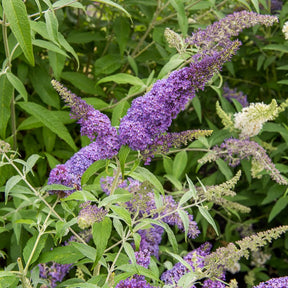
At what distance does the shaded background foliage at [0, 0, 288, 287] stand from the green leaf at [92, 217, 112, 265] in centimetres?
82

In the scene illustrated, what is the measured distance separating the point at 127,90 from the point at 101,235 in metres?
1.96

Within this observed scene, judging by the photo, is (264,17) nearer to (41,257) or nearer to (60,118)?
(60,118)

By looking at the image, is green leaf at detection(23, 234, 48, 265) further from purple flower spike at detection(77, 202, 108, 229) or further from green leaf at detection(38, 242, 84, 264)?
purple flower spike at detection(77, 202, 108, 229)

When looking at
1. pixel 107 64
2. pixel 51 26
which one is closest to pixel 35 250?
pixel 51 26

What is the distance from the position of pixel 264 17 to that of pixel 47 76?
1387 millimetres

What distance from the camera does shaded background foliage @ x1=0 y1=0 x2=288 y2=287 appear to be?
2781 mm

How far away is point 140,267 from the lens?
188 cm

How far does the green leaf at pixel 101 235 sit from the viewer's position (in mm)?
1729

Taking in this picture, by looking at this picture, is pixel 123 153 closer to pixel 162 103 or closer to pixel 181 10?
pixel 162 103

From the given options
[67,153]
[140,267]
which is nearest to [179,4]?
[67,153]

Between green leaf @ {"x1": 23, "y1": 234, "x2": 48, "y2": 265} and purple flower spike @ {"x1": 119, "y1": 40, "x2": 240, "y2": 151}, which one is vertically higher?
purple flower spike @ {"x1": 119, "y1": 40, "x2": 240, "y2": 151}

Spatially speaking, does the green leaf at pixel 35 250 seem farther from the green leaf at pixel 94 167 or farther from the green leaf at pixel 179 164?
the green leaf at pixel 179 164

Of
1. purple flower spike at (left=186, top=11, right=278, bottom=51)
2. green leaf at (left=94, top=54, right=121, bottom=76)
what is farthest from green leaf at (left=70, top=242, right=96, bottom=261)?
green leaf at (left=94, top=54, right=121, bottom=76)

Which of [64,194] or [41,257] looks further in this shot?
[41,257]
